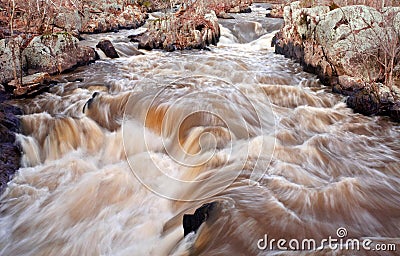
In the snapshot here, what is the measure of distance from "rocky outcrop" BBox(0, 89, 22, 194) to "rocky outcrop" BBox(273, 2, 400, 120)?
8.40 metres

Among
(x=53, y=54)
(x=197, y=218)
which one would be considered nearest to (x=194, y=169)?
(x=197, y=218)

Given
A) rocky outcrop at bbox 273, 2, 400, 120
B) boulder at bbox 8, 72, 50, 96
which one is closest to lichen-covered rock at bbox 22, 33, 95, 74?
boulder at bbox 8, 72, 50, 96

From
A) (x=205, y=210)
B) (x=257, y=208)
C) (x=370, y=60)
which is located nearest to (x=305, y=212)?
(x=257, y=208)

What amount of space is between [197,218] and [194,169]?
6.18 feet

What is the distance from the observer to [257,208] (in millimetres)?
4168

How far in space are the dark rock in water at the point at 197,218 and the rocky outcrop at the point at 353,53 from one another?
6032 mm

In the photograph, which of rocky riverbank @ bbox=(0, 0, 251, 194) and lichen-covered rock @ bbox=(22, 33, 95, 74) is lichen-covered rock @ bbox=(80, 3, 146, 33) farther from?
lichen-covered rock @ bbox=(22, 33, 95, 74)

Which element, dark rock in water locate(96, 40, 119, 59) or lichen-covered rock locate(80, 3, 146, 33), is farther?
lichen-covered rock locate(80, 3, 146, 33)

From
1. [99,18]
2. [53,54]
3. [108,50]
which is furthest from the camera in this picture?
[99,18]

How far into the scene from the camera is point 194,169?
5734 mm

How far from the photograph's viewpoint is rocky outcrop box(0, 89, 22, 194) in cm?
575

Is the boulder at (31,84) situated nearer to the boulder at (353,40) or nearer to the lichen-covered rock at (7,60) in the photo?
the lichen-covered rock at (7,60)

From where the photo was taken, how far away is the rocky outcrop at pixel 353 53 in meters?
8.02

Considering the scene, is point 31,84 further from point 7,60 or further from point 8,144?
point 8,144
